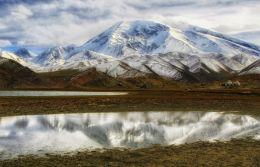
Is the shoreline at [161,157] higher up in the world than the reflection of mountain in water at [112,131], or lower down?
lower down

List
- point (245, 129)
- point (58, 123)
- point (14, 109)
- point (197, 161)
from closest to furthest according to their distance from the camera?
point (197, 161) → point (245, 129) → point (58, 123) → point (14, 109)

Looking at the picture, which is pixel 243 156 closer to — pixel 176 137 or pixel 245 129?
pixel 176 137

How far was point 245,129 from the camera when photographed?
3869cm

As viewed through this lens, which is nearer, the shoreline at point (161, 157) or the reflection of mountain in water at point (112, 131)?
the shoreline at point (161, 157)

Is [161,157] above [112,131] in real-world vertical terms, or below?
below

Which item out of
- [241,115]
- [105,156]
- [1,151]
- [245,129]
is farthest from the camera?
[241,115]

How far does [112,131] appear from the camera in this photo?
37500 millimetres

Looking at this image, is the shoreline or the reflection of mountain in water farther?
the reflection of mountain in water

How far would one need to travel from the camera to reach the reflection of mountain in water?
30.4 metres

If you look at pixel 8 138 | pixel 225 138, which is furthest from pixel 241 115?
pixel 8 138

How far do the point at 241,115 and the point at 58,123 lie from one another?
73.9 feet

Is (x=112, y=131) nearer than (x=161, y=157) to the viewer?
No

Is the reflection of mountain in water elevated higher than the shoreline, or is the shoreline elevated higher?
the reflection of mountain in water

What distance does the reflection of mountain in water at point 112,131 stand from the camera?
99.8 feet
